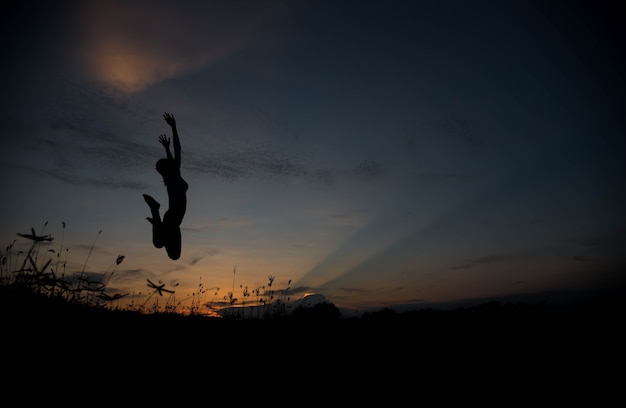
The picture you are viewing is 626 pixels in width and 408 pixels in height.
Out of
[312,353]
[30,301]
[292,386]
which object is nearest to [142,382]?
[292,386]

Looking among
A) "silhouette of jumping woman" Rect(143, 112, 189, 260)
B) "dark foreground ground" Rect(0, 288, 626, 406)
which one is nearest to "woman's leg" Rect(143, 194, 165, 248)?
"silhouette of jumping woman" Rect(143, 112, 189, 260)

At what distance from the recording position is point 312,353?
3.35 meters

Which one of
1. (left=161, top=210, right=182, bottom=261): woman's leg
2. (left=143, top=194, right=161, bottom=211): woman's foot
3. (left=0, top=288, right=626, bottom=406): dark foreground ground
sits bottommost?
(left=0, top=288, right=626, bottom=406): dark foreground ground

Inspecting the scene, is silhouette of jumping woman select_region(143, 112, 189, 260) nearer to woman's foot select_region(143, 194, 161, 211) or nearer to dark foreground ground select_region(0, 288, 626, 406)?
woman's foot select_region(143, 194, 161, 211)

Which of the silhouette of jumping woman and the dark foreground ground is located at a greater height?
the silhouette of jumping woman

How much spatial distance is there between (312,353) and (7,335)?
3071 millimetres

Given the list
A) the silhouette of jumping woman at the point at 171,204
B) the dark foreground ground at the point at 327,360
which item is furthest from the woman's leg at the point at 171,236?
the dark foreground ground at the point at 327,360

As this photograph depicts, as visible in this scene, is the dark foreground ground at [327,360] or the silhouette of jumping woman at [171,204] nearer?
the dark foreground ground at [327,360]

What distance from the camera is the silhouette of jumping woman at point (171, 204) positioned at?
689 centimetres

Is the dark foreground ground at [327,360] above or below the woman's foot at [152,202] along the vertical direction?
below

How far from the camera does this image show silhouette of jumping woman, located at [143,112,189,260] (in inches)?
271

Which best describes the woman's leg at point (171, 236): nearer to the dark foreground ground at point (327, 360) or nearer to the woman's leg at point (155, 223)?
the woman's leg at point (155, 223)

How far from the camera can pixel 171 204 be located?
715cm


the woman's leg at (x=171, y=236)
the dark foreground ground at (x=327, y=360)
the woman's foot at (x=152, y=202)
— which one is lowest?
the dark foreground ground at (x=327, y=360)
